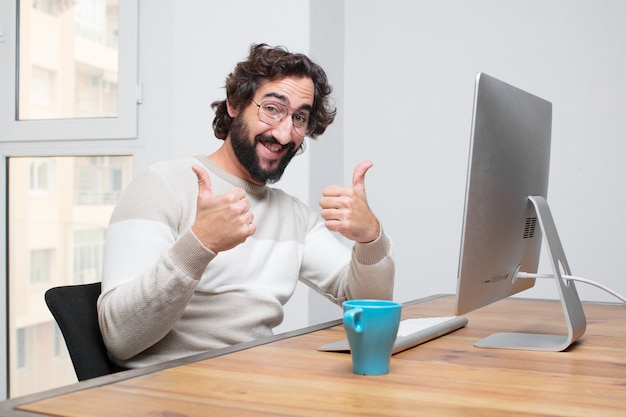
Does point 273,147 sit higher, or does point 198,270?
point 273,147

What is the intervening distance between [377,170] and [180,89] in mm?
787

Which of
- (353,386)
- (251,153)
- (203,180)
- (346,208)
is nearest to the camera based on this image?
(353,386)

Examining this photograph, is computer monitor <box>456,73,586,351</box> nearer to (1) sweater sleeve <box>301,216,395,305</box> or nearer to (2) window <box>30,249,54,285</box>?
(1) sweater sleeve <box>301,216,395,305</box>

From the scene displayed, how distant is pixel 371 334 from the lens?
979 mm

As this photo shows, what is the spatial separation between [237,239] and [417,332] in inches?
13.6

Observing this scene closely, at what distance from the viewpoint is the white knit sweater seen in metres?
1.36

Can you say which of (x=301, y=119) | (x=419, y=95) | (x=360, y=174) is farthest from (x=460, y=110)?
(x=360, y=174)

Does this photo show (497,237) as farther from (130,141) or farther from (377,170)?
(130,141)

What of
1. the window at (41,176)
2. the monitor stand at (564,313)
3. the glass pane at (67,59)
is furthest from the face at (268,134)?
the window at (41,176)

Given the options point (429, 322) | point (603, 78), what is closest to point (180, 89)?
point (603, 78)

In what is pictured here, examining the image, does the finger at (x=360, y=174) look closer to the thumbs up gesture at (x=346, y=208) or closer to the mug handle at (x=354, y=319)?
the thumbs up gesture at (x=346, y=208)

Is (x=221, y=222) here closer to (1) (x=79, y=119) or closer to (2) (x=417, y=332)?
(2) (x=417, y=332)

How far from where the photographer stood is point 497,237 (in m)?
1.23

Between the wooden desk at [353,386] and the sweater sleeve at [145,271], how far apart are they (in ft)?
0.71
